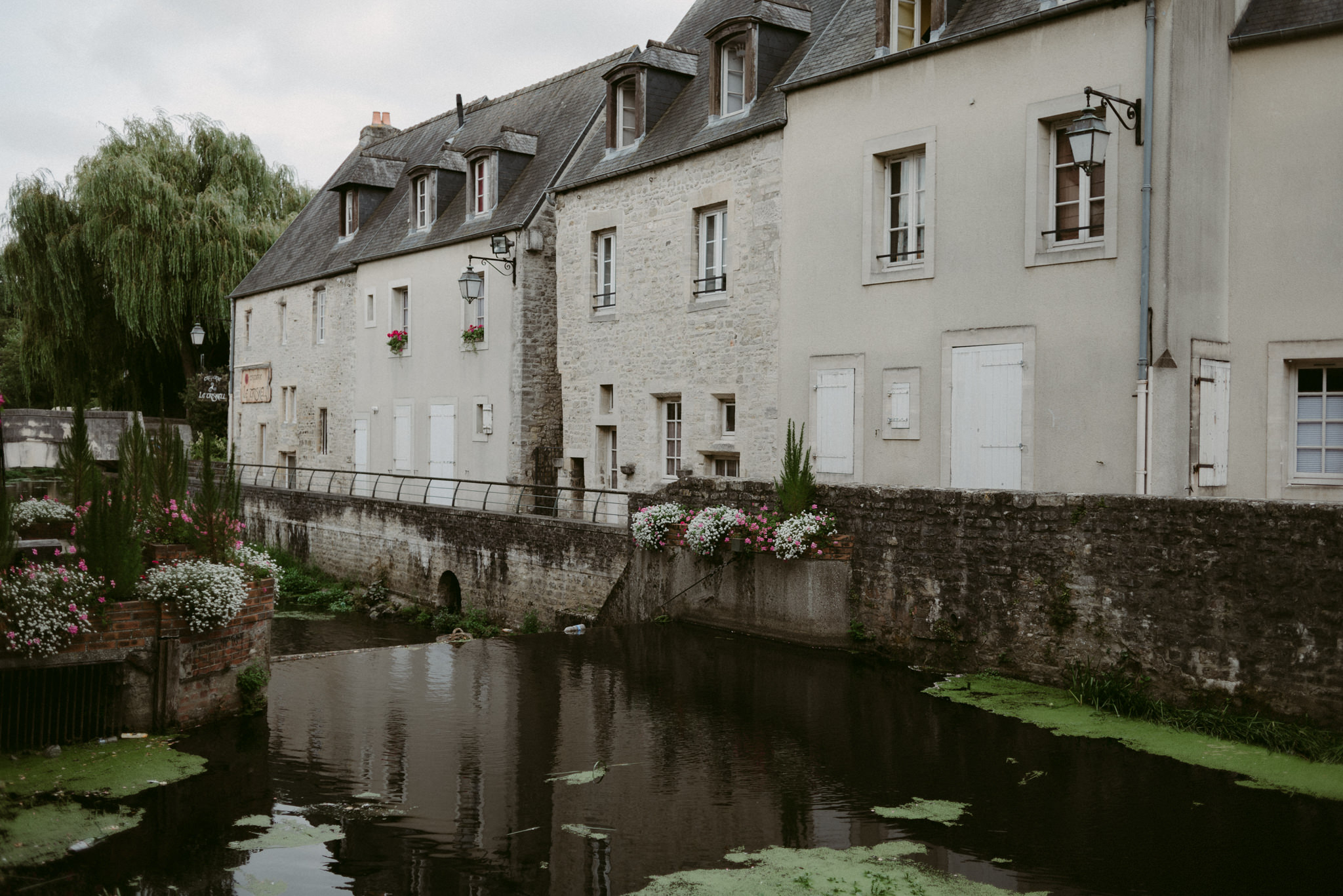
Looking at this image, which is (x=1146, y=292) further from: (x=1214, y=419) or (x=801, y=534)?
(x=801, y=534)

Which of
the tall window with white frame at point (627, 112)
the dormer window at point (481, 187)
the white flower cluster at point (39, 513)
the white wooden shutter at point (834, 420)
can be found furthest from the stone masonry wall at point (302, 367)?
the white flower cluster at point (39, 513)

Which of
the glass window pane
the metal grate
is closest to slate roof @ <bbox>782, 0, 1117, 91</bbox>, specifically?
the glass window pane

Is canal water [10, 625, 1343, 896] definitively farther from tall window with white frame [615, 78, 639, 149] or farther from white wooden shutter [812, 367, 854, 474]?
tall window with white frame [615, 78, 639, 149]

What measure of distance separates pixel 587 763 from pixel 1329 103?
8709 millimetres

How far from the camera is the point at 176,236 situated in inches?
1103

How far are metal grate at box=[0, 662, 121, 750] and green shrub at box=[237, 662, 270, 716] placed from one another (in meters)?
0.87

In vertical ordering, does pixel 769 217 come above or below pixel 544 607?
above

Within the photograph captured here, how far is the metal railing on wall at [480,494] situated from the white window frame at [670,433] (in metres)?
0.85

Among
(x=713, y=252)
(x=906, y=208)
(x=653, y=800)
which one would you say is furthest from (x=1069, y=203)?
(x=653, y=800)

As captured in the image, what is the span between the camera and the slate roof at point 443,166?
19.4 m

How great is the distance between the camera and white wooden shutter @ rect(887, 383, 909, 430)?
1202 cm

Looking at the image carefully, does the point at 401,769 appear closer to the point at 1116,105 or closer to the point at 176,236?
the point at 1116,105

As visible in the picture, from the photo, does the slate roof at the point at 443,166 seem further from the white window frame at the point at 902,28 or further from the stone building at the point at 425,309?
the white window frame at the point at 902,28

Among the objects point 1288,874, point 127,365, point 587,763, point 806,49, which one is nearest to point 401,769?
point 587,763
